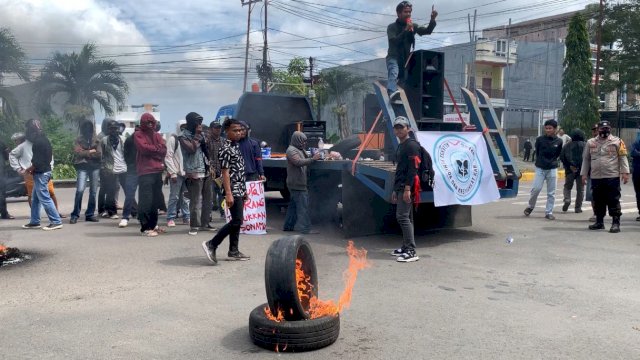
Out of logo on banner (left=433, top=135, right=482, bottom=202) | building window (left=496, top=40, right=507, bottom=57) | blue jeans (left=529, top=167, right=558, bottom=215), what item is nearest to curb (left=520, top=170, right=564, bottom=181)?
blue jeans (left=529, top=167, right=558, bottom=215)

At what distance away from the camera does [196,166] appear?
9125 millimetres

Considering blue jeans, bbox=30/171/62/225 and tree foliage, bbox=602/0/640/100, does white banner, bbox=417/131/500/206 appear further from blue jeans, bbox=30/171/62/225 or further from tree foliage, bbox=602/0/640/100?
tree foliage, bbox=602/0/640/100

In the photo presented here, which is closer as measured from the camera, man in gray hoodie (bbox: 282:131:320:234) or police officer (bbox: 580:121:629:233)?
man in gray hoodie (bbox: 282:131:320:234)

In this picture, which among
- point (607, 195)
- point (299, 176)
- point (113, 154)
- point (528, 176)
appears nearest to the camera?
point (299, 176)

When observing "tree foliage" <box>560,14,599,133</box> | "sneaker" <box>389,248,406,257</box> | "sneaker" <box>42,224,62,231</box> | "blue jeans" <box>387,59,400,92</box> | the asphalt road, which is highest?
"tree foliage" <box>560,14,599,133</box>

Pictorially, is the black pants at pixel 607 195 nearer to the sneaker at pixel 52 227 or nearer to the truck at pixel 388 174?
the truck at pixel 388 174

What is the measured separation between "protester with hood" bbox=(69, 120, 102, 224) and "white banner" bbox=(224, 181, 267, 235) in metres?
3.31

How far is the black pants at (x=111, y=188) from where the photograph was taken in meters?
10.5

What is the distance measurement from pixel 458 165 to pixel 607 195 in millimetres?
2923

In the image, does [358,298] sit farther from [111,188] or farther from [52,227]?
[111,188]

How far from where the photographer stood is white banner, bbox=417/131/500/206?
8.12 metres

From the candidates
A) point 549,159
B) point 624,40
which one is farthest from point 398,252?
point 624,40

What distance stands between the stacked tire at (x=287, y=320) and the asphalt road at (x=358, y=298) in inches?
3.5

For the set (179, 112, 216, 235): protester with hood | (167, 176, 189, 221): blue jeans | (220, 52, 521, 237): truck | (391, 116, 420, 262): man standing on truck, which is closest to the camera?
(391, 116, 420, 262): man standing on truck
